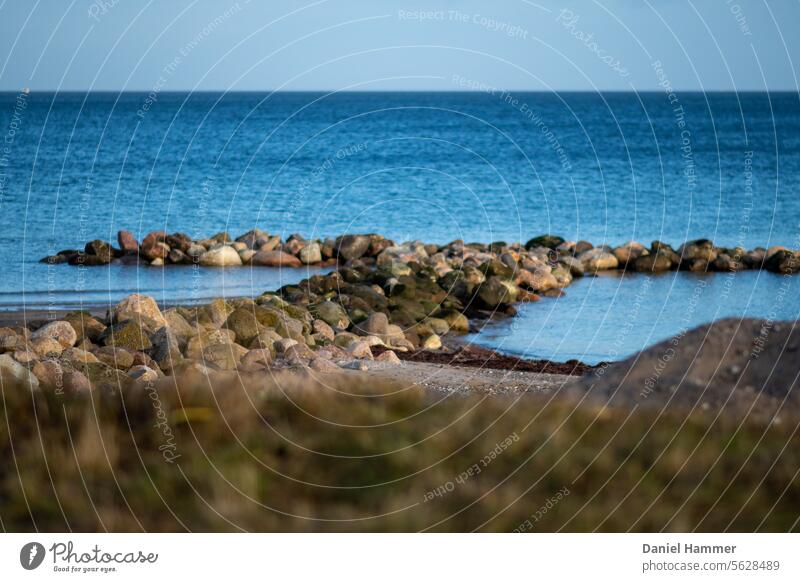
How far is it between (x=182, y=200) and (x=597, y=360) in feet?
75.4

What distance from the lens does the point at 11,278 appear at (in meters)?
20.0

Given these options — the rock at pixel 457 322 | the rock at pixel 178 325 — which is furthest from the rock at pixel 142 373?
the rock at pixel 457 322

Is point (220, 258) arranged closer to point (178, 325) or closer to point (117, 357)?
point (178, 325)

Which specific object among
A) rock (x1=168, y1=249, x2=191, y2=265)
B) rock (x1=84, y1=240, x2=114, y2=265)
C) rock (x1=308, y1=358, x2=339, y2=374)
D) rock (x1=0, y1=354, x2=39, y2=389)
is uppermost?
rock (x1=84, y1=240, x2=114, y2=265)

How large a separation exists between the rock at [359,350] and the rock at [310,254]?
1033 centimetres

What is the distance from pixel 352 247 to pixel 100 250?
6307 millimetres

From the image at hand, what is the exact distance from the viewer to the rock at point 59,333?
12148mm

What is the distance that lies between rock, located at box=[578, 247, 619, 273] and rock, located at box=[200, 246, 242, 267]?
8.81 meters

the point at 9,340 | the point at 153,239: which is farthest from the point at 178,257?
the point at 9,340

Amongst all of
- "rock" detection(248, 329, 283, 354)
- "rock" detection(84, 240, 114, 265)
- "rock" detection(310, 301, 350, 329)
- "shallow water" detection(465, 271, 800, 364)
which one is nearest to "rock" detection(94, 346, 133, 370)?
"rock" detection(248, 329, 283, 354)

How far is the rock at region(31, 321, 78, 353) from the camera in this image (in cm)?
1215

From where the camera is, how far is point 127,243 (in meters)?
23.9

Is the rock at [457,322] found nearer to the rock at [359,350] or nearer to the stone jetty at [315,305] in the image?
the stone jetty at [315,305]

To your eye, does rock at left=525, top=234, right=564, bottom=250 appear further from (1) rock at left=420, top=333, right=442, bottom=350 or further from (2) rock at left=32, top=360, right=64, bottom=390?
(2) rock at left=32, top=360, right=64, bottom=390
